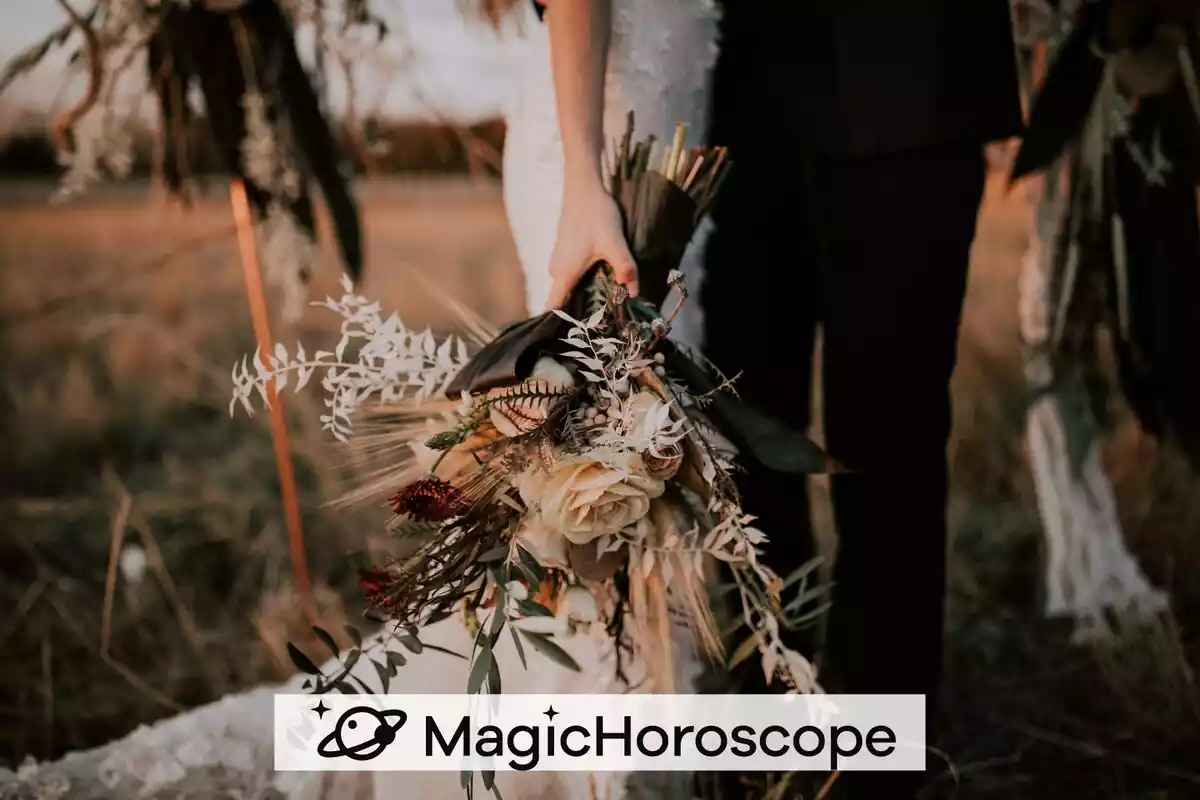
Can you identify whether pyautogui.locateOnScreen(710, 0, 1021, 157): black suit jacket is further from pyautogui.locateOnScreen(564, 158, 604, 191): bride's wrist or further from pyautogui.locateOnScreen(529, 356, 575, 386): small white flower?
pyautogui.locateOnScreen(529, 356, 575, 386): small white flower

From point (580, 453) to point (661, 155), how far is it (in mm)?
253

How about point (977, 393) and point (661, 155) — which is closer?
point (661, 155)

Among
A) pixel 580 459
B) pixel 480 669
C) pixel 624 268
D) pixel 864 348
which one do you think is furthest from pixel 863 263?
pixel 480 669

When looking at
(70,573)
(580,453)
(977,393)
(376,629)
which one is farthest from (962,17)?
(70,573)

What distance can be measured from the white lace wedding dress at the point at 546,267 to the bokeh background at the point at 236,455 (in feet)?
0.32

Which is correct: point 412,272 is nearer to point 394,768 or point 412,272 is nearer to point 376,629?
point 376,629

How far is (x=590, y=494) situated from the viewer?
61 cm

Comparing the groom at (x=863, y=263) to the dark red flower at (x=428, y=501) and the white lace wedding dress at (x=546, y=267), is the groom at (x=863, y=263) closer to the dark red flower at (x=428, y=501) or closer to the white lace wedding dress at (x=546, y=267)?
the white lace wedding dress at (x=546, y=267)

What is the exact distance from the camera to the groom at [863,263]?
787 mm

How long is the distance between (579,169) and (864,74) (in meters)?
0.26

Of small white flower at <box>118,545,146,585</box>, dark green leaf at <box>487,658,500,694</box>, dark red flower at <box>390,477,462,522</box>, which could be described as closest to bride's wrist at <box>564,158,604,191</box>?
dark red flower at <box>390,477,462,522</box>

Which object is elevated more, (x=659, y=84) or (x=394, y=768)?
(x=659, y=84)

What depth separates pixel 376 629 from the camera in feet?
3.08

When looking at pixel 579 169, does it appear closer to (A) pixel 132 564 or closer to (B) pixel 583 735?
(B) pixel 583 735
